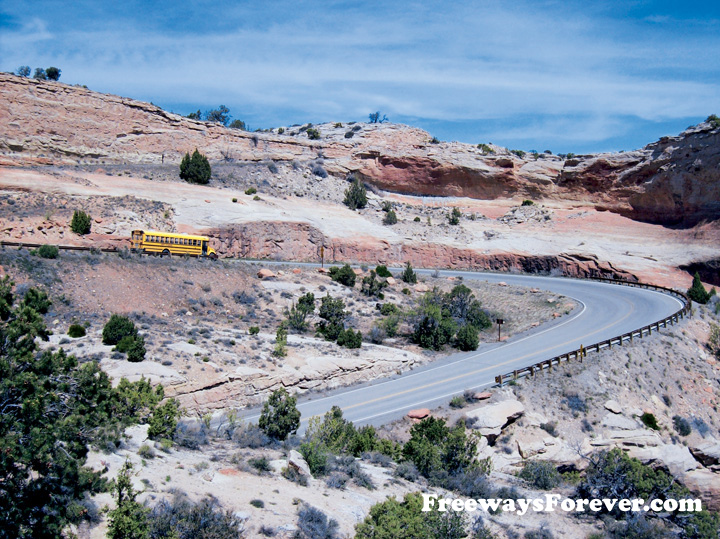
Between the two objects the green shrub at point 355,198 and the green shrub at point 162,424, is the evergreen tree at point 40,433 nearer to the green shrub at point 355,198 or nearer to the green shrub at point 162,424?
the green shrub at point 162,424

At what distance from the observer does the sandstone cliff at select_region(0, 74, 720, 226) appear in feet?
174

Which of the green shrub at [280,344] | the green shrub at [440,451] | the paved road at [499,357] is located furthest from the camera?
the green shrub at [280,344]

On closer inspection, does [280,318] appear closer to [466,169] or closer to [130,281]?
[130,281]

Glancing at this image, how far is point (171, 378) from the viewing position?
20672 mm

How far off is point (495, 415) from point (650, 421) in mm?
7759

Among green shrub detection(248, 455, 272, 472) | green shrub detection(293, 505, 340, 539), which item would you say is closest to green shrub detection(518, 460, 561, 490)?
green shrub detection(293, 505, 340, 539)

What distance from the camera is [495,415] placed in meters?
21.8

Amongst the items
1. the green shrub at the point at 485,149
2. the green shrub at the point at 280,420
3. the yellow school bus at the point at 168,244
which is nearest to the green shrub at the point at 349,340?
the green shrub at the point at 280,420

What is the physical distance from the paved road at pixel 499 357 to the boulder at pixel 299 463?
5298 mm

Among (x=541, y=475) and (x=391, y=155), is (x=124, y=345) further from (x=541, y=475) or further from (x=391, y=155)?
(x=391, y=155)

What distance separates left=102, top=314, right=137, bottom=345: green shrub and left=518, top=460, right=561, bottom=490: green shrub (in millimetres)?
15619

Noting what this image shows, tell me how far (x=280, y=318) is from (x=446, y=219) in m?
33.6

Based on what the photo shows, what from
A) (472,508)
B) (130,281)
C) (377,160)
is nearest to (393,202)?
(377,160)

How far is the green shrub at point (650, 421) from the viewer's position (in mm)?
24094
